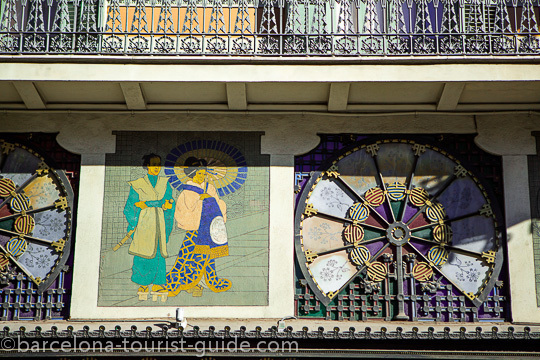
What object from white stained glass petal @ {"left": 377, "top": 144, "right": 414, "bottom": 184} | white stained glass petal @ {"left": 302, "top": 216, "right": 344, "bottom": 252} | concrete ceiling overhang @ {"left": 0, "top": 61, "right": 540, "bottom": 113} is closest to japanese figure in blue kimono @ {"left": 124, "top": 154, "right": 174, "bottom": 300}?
concrete ceiling overhang @ {"left": 0, "top": 61, "right": 540, "bottom": 113}

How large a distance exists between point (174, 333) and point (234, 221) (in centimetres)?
201

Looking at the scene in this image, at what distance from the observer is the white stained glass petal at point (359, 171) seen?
39.7 feet

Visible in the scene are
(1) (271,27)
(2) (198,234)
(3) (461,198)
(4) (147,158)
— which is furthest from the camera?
(1) (271,27)

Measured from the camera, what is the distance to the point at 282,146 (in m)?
12.1

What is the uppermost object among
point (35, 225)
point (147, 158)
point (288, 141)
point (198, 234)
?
point (288, 141)

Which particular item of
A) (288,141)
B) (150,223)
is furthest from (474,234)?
(150,223)

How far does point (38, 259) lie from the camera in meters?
11.8

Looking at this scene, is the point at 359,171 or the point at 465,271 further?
the point at 359,171

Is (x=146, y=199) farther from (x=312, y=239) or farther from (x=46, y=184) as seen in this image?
(x=312, y=239)

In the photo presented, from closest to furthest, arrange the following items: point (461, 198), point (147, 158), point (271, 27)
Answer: point (461, 198) → point (147, 158) → point (271, 27)

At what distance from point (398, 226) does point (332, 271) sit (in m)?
1.10

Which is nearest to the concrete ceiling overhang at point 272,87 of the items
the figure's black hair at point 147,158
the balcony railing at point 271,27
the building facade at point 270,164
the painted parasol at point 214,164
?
the building facade at point 270,164

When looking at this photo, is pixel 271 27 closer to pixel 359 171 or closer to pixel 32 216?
pixel 359 171

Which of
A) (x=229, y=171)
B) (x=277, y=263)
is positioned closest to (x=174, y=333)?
(x=277, y=263)
